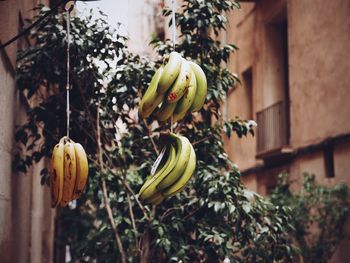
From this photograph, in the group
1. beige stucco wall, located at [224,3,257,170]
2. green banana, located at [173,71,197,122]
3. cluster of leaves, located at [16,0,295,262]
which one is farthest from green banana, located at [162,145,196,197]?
beige stucco wall, located at [224,3,257,170]

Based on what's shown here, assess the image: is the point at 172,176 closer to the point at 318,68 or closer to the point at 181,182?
the point at 181,182

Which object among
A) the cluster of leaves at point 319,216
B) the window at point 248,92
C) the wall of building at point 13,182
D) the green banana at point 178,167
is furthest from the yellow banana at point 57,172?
the window at point 248,92

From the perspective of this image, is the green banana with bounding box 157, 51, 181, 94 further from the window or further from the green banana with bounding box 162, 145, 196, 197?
the window

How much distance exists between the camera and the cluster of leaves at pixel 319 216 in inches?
525

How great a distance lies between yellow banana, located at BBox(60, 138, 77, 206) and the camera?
6.29m

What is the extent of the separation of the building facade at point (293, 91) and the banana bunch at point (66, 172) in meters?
8.10

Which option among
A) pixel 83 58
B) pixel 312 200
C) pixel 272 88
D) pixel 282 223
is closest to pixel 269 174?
pixel 272 88

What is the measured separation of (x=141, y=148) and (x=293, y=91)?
723 cm

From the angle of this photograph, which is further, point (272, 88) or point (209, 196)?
point (272, 88)

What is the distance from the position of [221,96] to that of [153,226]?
72.9 inches

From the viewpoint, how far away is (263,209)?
29.5 ft

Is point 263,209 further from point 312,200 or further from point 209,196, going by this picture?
point 312,200

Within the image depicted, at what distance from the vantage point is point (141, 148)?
9602mm

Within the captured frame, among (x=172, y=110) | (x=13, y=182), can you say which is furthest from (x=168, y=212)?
(x=172, y=110)
